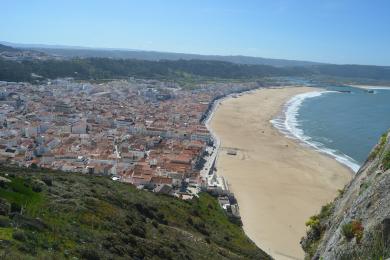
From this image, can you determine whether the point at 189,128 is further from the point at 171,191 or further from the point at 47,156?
the point at 171,191

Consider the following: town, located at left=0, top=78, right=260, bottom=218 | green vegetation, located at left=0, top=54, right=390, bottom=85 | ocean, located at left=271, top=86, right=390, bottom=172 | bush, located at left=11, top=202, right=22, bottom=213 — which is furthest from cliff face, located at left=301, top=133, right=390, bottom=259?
green vegetation, located at left=0, top=54, right=390, bottom=85

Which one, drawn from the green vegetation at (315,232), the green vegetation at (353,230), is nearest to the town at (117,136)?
the green vegetation at (315,232)

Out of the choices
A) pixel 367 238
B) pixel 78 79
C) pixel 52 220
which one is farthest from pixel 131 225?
pixel 78 79

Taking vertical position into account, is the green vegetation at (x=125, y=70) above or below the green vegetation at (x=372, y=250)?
below

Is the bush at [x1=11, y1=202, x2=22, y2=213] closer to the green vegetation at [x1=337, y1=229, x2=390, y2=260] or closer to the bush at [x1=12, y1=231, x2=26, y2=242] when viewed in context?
the bush at [x1=12, y1=231, x2=26, y2=242]

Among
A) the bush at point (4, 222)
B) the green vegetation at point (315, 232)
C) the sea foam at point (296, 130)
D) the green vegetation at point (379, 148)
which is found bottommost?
the sea foam at point (296, 130)

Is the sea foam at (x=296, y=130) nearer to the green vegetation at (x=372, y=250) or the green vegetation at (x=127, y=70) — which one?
the green vegetation at (x=372, y=250)

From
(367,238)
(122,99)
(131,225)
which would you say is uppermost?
(367,238)

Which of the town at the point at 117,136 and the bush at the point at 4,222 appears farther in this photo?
the town at the point at 117,136
